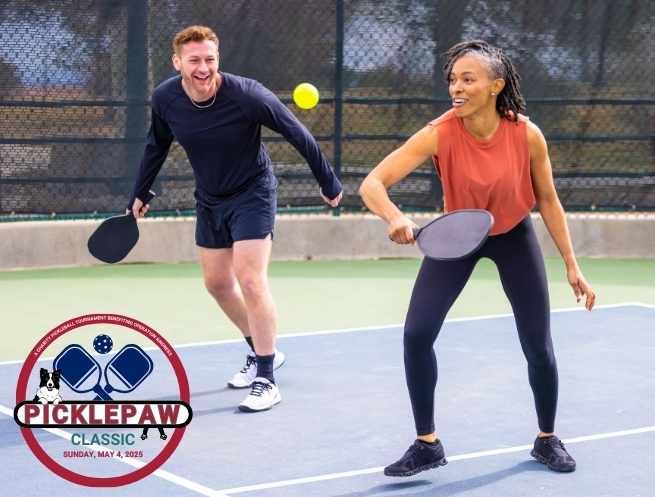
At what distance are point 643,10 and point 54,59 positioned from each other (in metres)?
4.83

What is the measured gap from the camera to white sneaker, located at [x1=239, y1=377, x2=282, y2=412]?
20.5ft

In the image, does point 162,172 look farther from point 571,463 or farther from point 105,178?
point 571,463

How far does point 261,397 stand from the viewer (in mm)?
6297

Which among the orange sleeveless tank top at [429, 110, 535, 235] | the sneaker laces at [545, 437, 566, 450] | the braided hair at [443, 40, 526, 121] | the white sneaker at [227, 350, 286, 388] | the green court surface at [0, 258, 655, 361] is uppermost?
the braided hair at [443, 40, 526, 121]

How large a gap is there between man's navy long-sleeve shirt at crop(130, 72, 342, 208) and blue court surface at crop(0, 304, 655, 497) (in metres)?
1.07

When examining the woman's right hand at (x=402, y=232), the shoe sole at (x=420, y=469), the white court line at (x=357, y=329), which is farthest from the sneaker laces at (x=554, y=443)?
the white court line at (x=357, y=329)

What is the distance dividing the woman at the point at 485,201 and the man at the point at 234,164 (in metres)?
1.25

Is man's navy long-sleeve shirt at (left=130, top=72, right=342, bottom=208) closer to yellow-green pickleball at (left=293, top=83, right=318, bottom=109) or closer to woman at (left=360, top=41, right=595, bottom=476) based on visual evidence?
woman at (left=360, top=41, right=595, bottom=476)

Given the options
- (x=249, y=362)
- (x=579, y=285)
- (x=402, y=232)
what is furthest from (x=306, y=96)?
(x=402, y=232)

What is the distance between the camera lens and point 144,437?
5.61 meters

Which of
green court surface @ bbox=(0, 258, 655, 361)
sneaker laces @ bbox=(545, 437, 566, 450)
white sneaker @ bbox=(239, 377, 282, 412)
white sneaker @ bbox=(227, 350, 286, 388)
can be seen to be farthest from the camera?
green court surface @ bbox=(0, 258, 655, 361)

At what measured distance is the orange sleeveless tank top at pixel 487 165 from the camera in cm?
500

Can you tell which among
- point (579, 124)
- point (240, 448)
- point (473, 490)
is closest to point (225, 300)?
point (240, 448)

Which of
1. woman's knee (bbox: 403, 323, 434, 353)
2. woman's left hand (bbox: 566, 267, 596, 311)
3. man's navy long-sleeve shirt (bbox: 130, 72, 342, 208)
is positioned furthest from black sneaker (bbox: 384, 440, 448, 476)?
man's navy long-sleeve shirt (bbox: 130, 72, 342, 208)
